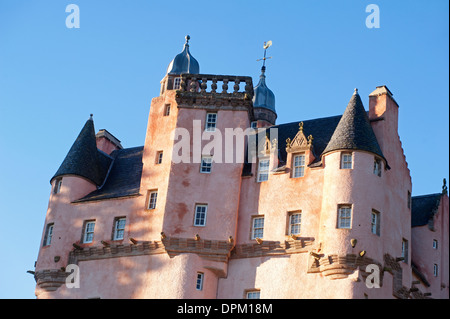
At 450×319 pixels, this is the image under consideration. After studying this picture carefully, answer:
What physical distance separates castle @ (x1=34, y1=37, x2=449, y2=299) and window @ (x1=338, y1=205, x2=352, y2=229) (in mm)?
105

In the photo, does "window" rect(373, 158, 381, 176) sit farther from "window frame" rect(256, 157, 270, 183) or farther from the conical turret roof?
"window frame" rect(256, 157, 270, 183)

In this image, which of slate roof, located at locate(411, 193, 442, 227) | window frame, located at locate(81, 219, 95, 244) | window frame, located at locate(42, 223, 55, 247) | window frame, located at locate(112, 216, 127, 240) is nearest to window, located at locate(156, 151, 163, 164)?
window frame, located at locate(112, 216, 127, 240)

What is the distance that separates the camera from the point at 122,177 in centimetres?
6762

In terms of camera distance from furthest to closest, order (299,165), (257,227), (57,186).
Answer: (57,186), (299,165), (257,227)

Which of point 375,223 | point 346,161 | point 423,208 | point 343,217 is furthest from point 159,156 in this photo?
point 423,208

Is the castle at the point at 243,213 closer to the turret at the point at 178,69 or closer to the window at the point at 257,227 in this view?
the window at the point at 257,227

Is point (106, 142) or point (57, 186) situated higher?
point (106, 142)

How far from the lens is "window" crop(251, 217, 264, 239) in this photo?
60.2 meters

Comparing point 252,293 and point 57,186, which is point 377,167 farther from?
point 57,186

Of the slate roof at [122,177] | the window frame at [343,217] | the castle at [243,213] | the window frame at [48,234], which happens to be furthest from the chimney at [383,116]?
the window frame at [48,234]

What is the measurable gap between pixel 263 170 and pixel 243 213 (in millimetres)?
3247
